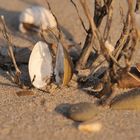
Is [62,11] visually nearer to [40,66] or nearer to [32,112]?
[40,66]

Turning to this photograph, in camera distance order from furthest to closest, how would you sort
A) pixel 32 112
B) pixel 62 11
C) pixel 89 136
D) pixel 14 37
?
pixel 62 11 → pixel 14 37 → pixel 32 112 → pixel 89 136

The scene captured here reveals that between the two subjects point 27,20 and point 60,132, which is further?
point 27,20

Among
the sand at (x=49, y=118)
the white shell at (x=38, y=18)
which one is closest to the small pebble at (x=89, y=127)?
the sand at (x=49, y=118)

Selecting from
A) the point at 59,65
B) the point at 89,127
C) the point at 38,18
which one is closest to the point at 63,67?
the point at 59,65

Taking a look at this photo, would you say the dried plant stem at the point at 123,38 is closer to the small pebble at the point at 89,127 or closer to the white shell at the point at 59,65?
the white shell at the point at 59,65

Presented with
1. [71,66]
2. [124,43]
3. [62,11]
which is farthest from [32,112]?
[62,11]

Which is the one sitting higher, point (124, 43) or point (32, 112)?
point (124, 43)
